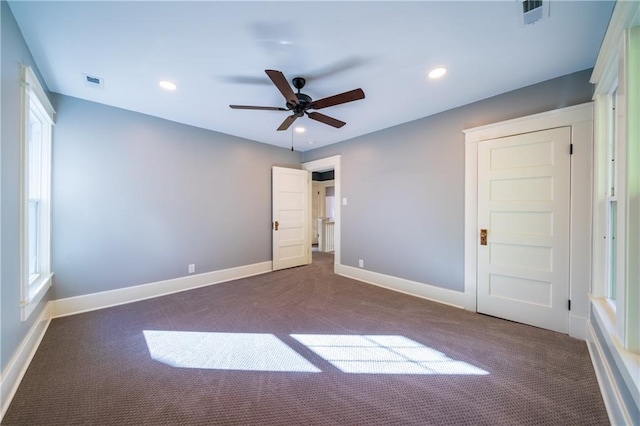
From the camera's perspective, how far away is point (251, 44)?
187cm

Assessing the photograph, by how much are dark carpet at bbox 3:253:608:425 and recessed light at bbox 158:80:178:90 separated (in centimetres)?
250

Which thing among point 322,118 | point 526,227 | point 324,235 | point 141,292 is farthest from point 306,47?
point 324,235

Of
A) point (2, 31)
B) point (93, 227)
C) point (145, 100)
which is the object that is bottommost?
point (93, 227)

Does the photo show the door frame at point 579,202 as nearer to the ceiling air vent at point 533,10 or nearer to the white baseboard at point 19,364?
the ceiling air vent at point 533,10

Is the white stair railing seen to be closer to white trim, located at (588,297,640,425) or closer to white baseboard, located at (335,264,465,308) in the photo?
white baseboard, located at (335,264,465,308)

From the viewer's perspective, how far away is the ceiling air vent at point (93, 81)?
233 centimetres

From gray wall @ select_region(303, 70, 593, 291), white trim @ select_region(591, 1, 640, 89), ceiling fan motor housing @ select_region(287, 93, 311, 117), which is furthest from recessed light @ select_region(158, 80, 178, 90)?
white trim @ select_region(591, 1, 640, 89)

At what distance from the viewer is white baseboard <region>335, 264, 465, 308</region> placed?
9.73 feet

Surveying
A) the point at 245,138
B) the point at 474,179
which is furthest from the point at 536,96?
the point at 245,138

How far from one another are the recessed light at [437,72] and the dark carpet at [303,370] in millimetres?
2494

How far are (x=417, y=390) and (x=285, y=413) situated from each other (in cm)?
88

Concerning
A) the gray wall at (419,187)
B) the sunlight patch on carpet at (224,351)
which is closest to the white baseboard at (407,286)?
the gray wall at (419,187)

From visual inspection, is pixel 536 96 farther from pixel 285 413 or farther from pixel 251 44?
pixel 285 413

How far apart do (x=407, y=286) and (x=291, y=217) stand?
256cm
